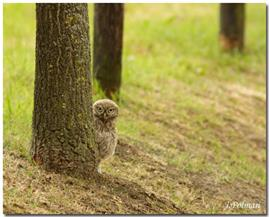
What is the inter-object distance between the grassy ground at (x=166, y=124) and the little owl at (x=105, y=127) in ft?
0.94

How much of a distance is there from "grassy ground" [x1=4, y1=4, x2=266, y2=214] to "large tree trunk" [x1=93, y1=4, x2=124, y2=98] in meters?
0.43

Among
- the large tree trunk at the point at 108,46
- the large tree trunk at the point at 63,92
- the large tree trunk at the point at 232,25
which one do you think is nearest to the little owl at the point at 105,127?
the large tree trunk at the point at 63,92

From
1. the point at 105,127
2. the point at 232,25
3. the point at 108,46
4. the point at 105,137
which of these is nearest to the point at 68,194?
the point at 105,137

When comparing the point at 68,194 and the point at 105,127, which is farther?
the point at 105,127

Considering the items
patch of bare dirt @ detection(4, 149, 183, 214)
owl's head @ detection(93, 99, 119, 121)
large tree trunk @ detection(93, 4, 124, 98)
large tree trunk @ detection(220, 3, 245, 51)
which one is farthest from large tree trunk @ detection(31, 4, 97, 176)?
large tree trunk @ detection(220, 3, 245, 51)

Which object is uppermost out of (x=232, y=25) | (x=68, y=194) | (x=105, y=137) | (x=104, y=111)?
(x=104, y=111)

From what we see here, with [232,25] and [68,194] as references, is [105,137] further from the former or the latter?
[232,25]

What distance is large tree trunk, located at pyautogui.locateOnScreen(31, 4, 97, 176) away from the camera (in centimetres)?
655

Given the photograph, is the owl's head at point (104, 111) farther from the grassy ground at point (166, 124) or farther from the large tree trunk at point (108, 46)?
the large tree trunk at point (108, 46)

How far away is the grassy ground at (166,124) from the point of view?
665 cm

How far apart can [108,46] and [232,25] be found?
5.65 metres

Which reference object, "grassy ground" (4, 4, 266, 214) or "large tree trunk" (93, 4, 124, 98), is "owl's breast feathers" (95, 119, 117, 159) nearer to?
"grassy ground" (4, 4, 266, 214)

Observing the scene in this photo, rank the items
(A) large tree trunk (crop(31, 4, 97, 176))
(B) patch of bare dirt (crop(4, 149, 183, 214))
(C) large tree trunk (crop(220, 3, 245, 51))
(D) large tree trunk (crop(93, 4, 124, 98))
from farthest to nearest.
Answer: (C) large tree trunk (crop(220, 3, 245, 51))
(D) large tree trunk (crop(93, 4, 124, 98))
(A) large tree trunk (crop(31, 4, 97, 176))
(B) patch of bare dirt (crop(4, 149, 183, 214))

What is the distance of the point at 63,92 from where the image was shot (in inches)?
260
